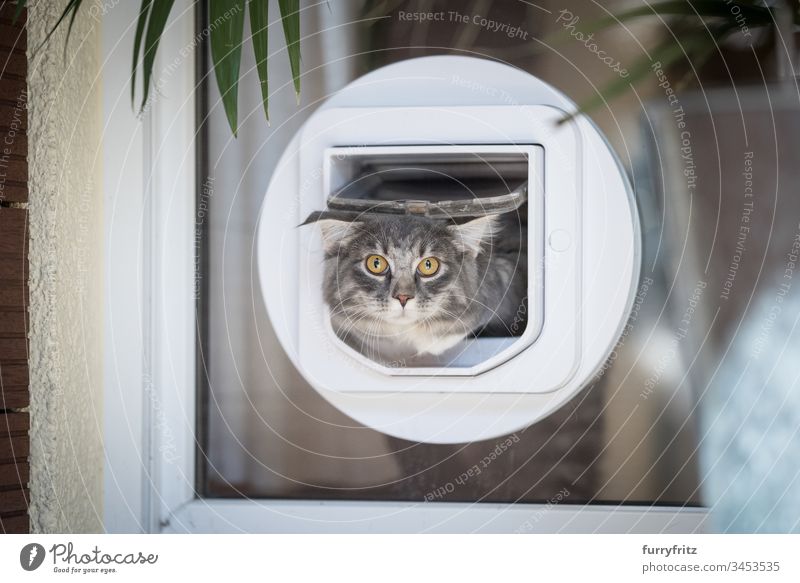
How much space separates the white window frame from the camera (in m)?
0.73

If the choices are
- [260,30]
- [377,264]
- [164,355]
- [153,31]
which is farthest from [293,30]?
[164,355]

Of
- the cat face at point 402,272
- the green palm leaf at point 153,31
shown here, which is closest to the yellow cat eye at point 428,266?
the cat face at point 402,272

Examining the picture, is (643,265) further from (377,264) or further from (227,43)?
(227,43)

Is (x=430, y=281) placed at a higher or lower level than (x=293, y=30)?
lower

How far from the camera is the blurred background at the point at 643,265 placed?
71 cm

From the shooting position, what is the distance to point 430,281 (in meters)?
0.69

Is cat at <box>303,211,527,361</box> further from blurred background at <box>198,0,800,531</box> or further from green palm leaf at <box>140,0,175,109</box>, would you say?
green palm leaf at <box>140,0,175,109</box>

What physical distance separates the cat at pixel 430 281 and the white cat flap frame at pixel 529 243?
0.01 meters

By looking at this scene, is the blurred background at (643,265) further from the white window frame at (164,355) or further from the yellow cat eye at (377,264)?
the yellow cat eye at (377,264)

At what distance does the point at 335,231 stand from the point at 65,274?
0.26 metres

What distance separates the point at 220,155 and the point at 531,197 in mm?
314

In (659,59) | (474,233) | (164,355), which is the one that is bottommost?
(164,355)

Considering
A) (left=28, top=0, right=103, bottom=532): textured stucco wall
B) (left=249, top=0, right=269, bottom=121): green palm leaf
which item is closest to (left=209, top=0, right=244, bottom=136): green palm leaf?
(left=249, top=0, right=269, bottom=121): green palm leaf
